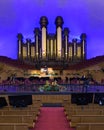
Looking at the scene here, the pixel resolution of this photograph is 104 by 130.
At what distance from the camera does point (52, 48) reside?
861 inches

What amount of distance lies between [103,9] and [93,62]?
10.8 ft

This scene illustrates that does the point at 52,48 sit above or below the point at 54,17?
below

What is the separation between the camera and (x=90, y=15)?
21469mm

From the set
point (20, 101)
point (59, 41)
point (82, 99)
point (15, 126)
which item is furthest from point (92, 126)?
point (59, 41)

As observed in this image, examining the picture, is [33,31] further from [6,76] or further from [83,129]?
[83,129]

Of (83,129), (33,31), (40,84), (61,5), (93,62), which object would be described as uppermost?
(61,5)

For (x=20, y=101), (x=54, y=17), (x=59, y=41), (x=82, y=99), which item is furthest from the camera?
(x=54, y=17)

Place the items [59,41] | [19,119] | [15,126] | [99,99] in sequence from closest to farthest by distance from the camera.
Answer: [15,126] → [19,119] → [99,99] → [59,41]

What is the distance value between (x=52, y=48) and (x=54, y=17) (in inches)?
72.4

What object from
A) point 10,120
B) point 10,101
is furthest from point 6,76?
point 10,120

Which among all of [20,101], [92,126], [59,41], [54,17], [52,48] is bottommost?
[92,126]

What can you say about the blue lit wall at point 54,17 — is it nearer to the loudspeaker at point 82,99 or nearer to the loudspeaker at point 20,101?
the loudspeaker at point 82,99

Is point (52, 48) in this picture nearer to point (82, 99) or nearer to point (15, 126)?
point (82, 99)

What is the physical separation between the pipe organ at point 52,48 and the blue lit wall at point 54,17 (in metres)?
0.40
